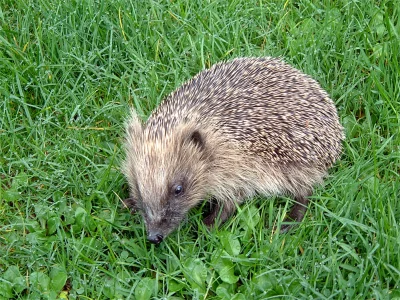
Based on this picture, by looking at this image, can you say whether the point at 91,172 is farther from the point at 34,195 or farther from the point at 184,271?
the point at 184,271

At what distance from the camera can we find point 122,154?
4273 mm

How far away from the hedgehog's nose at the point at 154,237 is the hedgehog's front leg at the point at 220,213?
45 cm

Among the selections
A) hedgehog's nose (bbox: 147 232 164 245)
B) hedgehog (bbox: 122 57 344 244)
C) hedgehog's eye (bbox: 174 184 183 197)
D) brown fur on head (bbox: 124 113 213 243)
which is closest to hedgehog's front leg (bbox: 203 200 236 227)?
hedgehog (bbox: 122 57 344 244)

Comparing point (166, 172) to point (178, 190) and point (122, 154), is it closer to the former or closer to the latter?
point (178, 190)

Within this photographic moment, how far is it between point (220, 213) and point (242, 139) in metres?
0.48

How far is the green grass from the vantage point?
3.54 meters

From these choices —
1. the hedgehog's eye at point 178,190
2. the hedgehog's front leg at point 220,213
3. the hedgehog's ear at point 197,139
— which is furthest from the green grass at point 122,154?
the hedgehog's ear at point 197,139

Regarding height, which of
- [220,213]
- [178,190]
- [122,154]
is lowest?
[220,213]

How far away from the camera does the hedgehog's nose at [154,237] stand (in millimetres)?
3566

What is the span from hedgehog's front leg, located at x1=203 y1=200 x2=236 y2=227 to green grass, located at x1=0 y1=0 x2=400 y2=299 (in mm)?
73

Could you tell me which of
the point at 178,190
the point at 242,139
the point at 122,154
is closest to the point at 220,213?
the point at 178,190

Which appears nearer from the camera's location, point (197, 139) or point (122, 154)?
point (197, 139)

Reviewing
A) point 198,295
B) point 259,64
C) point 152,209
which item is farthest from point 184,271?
point 259,64

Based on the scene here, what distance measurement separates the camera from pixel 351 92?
4547 mm
